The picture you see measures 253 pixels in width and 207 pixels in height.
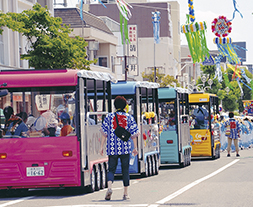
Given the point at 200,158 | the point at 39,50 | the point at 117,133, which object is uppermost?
the point at 39,50

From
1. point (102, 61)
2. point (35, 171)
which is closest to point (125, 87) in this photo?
point (35, 171)

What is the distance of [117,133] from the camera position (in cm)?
1133

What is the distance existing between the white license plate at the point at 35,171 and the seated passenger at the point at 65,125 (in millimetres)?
843

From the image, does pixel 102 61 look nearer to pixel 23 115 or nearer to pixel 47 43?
pixel 47 43

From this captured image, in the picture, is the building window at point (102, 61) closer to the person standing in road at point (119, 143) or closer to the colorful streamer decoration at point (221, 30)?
the colorful streamer decoration at point (221, 30)

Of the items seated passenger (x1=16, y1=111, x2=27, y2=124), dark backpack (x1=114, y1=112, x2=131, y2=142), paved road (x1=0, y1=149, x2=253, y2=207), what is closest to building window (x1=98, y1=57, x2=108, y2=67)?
paved road (x1=0, y1=149, x2=253, y2=207)

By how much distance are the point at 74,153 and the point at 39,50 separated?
16.0m

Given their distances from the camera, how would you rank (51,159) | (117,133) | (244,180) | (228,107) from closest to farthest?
(117,133) → (51,159) → (244,180) → (228,107)

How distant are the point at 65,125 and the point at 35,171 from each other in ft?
3.68

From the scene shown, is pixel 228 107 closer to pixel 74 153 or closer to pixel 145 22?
pixel 145 22

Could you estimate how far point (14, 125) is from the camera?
1291 cm

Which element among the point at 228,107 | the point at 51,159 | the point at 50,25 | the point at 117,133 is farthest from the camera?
the point at 228,107

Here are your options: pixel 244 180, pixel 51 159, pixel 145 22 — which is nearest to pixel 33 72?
pixel 51 159

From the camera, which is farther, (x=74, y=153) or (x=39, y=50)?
(x=39, y=50)
